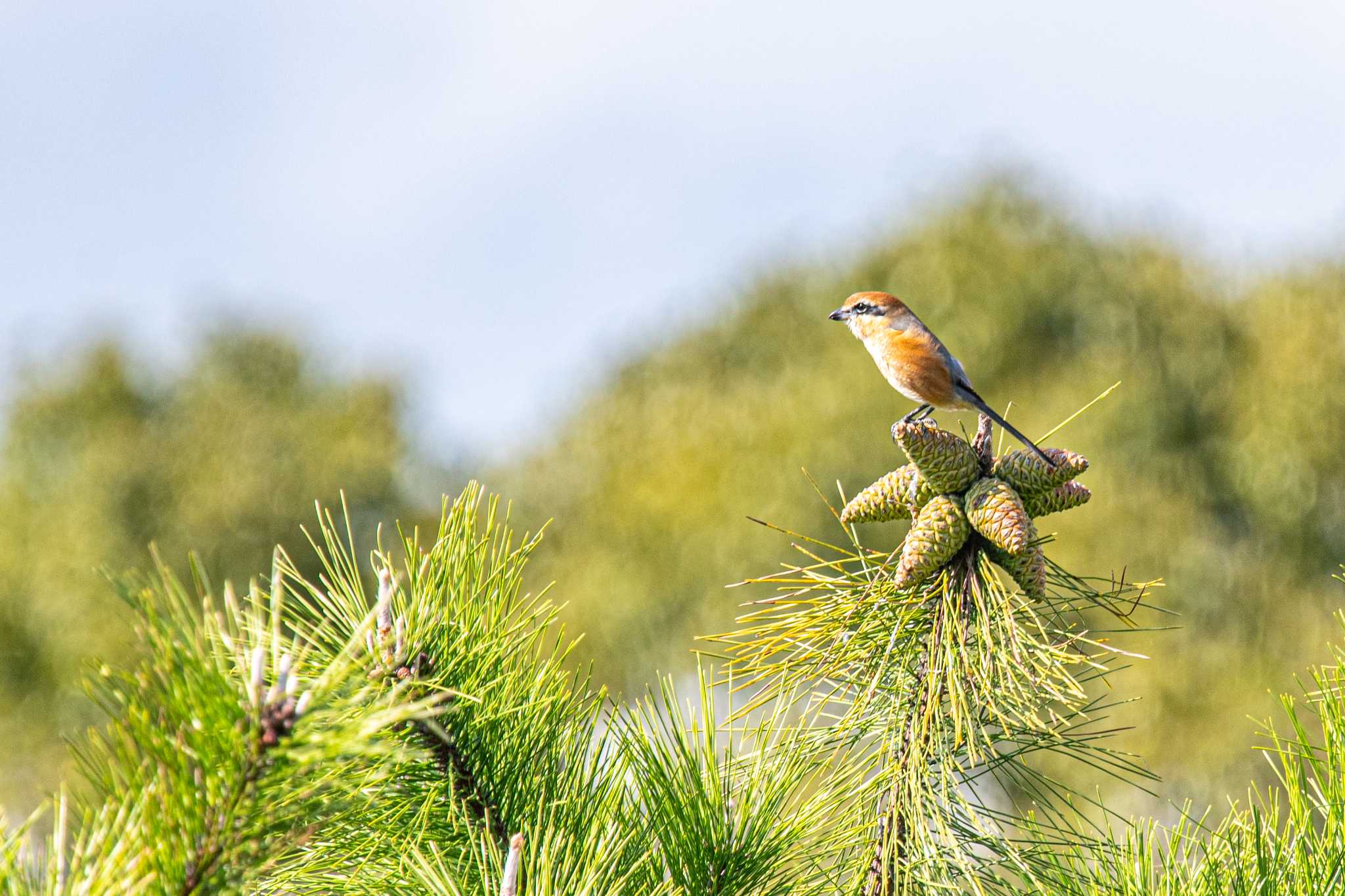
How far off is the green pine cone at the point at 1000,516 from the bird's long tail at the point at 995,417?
87 millimetres

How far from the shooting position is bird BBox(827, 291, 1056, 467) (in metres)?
2.73

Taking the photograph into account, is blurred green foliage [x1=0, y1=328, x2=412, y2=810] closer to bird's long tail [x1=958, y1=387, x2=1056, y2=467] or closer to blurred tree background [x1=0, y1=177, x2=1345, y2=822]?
blurred tree background [x1=0, y1=177, x2=1345, y2=822]

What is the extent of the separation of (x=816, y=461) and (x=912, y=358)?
13.8m

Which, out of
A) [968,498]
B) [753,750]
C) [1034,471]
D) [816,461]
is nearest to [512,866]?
[753,750]

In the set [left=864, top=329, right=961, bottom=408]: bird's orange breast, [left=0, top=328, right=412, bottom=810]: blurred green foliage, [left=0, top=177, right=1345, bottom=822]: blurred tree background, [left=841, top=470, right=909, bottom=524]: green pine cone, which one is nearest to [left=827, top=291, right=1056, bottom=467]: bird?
[left=864, top=329, right=961, bottom=408]: bird's orange breast

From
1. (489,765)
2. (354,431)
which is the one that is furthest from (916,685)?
(354,431)

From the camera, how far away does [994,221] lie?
2131cm

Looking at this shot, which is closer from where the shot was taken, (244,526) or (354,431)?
(244,526)

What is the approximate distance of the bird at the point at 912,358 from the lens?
2729 millimetres

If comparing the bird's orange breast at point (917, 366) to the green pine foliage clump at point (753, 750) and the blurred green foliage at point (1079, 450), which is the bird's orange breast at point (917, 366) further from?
the blurred green foliage at point (1079, 450)

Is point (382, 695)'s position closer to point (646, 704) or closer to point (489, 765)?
point (489, 765)

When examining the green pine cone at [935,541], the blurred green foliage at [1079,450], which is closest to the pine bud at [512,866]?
the green pine cone at [935,541]

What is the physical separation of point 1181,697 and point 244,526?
13.3 metres

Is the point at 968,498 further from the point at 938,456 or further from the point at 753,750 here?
the point at 753,750
